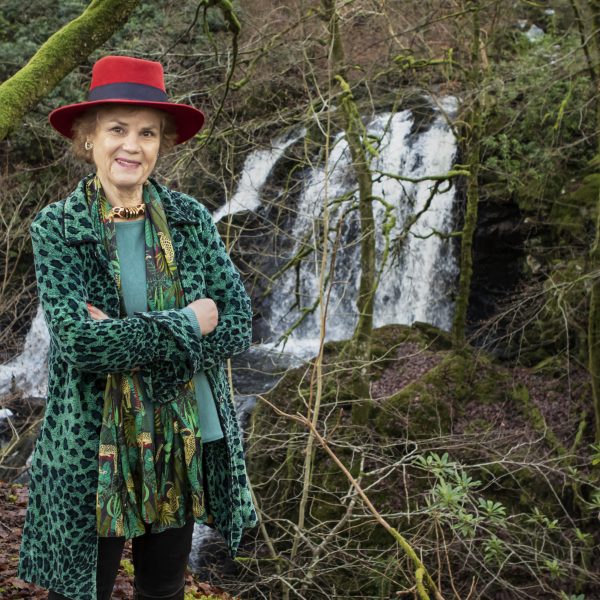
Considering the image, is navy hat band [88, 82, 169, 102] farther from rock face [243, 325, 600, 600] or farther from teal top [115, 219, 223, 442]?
rock face [243, 325, 600, 600]

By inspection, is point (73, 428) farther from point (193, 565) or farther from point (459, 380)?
point (459, 380)

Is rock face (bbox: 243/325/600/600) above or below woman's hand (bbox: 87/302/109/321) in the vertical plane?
below

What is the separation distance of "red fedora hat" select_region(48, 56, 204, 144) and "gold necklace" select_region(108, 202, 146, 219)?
0.27 m

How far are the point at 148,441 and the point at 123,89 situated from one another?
3.04 feet

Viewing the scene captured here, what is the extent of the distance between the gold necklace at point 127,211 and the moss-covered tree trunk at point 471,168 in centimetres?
599

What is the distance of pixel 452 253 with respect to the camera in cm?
1123

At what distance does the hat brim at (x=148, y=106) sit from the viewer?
6.96ft

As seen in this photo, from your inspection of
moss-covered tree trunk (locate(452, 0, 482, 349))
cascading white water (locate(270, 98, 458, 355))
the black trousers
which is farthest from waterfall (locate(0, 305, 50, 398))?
the black trousers

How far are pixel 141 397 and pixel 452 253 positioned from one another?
9.54 m

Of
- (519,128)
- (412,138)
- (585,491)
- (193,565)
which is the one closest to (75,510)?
(193,565)

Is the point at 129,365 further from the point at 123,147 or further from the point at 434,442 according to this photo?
the point at 434,442

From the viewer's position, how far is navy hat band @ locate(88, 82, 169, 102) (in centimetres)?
212

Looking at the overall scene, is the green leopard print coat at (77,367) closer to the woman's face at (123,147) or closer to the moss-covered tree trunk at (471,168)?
the woman's face at (123,147)

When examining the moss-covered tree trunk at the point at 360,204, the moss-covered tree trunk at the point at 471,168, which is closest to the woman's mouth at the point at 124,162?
the moss-covered tree trunk at the point at 360,204
